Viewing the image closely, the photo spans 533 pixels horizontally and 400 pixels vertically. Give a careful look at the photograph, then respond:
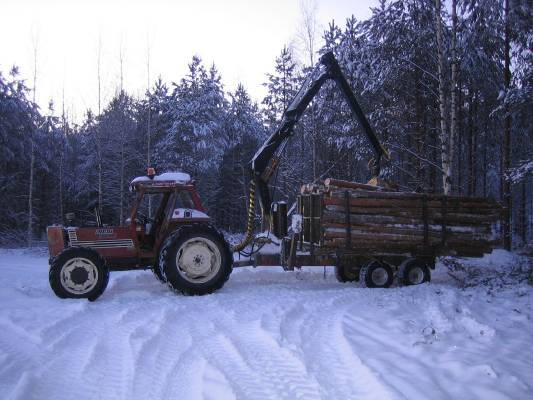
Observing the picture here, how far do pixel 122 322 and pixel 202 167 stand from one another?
19110mm

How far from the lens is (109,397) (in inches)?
129

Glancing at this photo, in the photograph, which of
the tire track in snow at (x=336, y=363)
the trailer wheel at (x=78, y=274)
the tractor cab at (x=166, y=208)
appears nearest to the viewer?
the tire track in snow at (x=336, y=363)

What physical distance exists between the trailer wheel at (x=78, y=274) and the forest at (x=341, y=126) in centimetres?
224

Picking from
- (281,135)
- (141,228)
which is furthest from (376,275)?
(141,228)

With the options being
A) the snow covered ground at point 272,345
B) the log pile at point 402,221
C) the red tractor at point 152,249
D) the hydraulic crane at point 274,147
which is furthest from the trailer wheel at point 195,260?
the log pile at point 402,221

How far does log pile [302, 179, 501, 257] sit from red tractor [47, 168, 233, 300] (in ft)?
7.59

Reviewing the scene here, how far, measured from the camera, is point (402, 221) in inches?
339

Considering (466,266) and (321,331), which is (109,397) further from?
(466,266)

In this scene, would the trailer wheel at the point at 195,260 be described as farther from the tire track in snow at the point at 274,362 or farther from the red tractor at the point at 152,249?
the tire track in snow at the point at 274,362

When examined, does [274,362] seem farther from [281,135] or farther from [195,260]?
[281,135]

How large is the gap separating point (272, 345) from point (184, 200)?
14.9ft

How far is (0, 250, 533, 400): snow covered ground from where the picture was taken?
3381 mm

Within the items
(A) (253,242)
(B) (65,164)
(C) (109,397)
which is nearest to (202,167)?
(B) (65,164)

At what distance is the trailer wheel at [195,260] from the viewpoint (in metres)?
7.41
